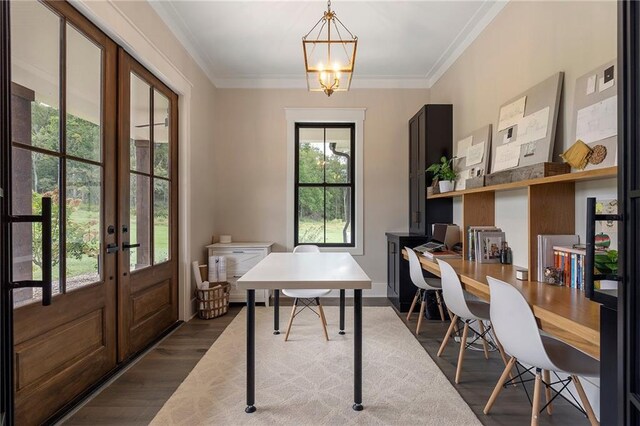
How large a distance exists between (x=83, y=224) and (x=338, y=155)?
3.32 meters

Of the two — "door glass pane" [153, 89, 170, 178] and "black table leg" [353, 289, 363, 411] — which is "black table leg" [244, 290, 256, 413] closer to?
"black table leg" [353, 289, 363, 411]

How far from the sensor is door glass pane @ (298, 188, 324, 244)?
4.66 metres

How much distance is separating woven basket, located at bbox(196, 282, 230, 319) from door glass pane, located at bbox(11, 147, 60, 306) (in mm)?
1776

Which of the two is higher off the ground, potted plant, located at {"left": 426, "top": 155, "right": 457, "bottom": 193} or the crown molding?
the crown molding

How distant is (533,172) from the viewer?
203cm

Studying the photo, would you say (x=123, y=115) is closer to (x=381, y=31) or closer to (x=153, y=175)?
(x=153, y=175)

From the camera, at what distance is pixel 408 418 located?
1858 mm

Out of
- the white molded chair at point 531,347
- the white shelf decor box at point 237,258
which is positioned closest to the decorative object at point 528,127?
the white molded chair at point 531,347

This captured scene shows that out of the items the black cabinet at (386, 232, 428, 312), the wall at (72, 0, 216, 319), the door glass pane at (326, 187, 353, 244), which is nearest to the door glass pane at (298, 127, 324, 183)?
the door glass pane at (326, 187, 353, 244)

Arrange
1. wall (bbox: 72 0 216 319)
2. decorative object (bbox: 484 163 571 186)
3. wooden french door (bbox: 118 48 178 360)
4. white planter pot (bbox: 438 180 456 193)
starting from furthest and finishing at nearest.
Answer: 1. white planter pot (bbox: 438 180 456 193)
2. wooden french door (bbox: 118 48 178 360)
3. wall (bbox: 72 0 216 319)
4. decorative object (bbox: 484 163 571 186)

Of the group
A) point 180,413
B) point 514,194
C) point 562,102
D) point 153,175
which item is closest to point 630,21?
point 562,102

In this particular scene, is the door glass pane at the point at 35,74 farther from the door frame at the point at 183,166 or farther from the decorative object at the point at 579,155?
the decorative object at the point at 579,155

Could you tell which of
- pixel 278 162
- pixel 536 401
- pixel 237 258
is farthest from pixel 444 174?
pixel 237 258

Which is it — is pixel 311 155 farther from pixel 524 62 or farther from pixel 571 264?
pixel 571 264
